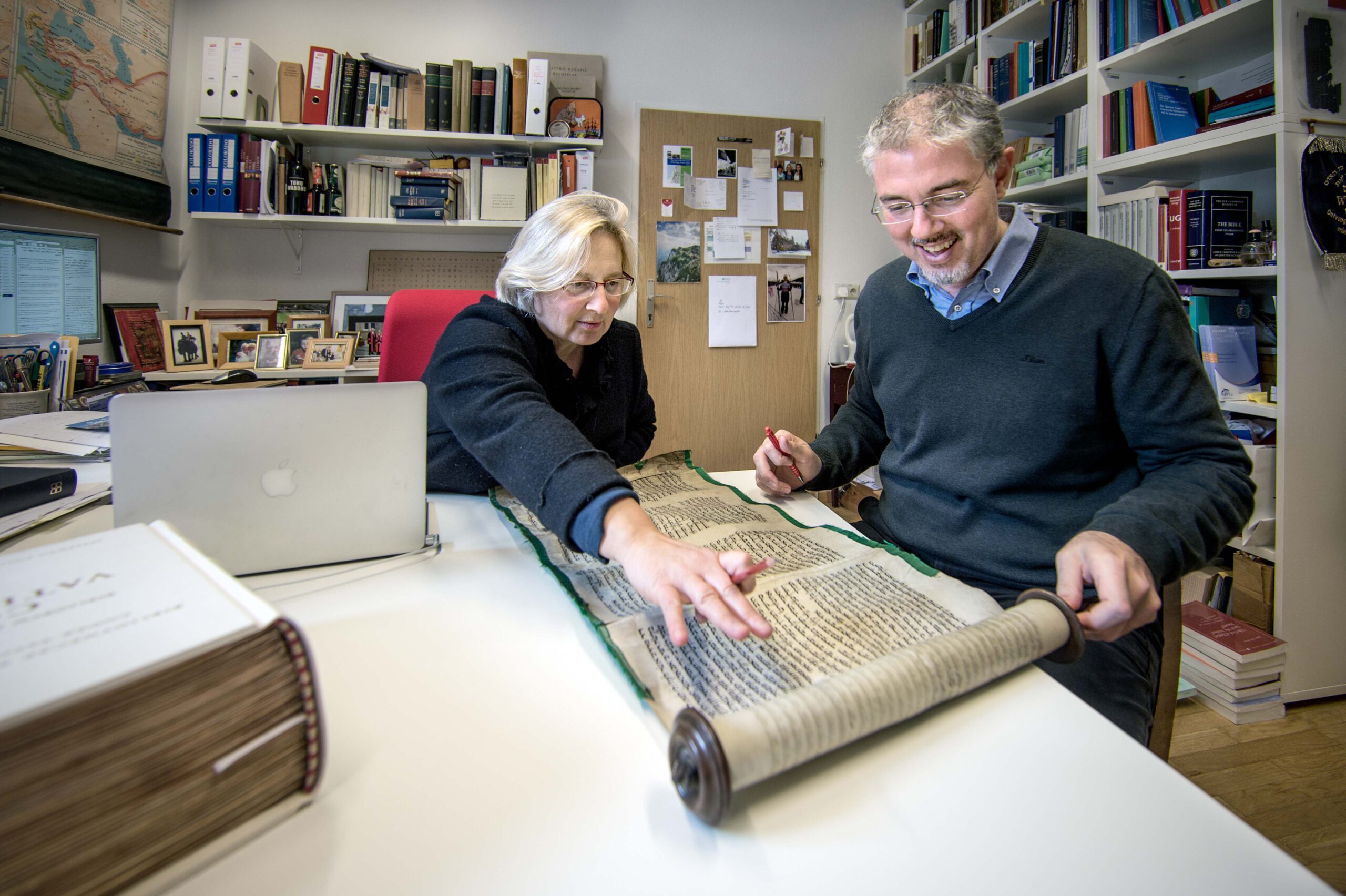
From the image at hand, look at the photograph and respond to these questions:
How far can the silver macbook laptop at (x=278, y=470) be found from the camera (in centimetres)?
73

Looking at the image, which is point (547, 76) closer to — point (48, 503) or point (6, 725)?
point (48, 503)

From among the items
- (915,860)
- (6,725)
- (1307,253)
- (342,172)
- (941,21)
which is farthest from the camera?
(941,21)

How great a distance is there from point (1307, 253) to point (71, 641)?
2.47 metres

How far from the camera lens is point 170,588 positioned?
0.43m

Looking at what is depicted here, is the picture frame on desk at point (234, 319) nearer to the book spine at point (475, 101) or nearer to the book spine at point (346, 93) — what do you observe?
the book spine at point (346, 93)

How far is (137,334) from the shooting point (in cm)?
271

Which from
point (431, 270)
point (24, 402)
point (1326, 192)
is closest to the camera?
point (1326, 192)

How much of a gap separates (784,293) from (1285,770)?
8.92 ft

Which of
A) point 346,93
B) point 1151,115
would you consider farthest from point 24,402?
point 1151,115

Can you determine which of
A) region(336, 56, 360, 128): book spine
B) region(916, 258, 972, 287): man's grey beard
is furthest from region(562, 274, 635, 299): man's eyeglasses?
region(336, 56, 360, 128): book spine

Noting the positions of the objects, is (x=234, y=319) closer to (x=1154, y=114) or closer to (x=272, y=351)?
(x=272, y=351)

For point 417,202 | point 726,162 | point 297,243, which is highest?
point 726,162

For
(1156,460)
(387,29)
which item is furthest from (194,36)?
(1156,460)

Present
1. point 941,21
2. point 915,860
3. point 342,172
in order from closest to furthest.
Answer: point 915,860 → point 342,172 → point 941,21
